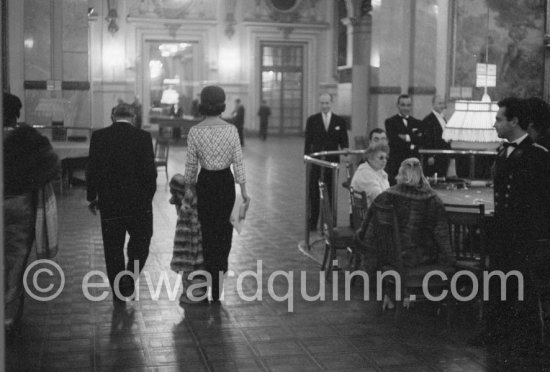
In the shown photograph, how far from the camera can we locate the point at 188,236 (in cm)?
670

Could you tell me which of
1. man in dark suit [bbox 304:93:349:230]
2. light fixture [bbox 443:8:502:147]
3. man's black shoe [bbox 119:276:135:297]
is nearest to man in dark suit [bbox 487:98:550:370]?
light fixture [bbox 443:8:502:147]

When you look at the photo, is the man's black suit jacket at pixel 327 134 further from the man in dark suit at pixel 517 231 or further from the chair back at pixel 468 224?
the man in dark suit at pixel 517 231

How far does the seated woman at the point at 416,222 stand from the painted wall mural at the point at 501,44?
28.8 ft

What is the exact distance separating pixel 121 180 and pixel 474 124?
277cm

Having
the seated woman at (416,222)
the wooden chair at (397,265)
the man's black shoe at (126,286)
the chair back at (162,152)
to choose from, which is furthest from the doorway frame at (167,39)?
the seated woman at (416,222)

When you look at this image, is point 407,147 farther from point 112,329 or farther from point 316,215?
point 112,329

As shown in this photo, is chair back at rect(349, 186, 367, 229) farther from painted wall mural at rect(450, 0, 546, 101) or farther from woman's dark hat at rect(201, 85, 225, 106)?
painted wall mural at rect(450, 0, 546, 101)

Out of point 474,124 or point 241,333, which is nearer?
point 241,333

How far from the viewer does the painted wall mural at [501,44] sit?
14.3m

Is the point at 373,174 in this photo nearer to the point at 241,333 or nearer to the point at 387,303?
the point at 387,303

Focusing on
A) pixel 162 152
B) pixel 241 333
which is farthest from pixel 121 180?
pixel 162 152

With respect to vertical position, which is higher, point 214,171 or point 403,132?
point 403,132

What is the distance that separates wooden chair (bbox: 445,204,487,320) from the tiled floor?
39cm

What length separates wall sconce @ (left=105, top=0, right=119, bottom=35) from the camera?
29.0 metres
